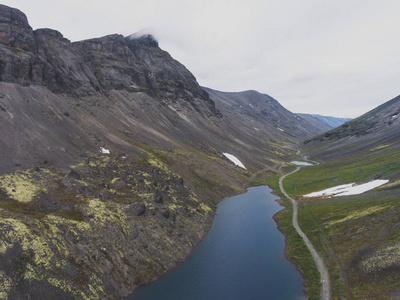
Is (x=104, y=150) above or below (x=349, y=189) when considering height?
above

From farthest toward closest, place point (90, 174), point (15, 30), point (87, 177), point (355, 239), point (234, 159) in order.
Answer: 1. point (234, 159)
2. point (15, 30)
3. point (90, 174)
4. point (87, 177)
5. point (355, 239)

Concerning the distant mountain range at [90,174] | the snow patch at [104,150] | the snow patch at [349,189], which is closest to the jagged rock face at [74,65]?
the distant mountain range at [90,174]

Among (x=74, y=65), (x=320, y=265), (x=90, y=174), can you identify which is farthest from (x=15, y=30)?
(x=320, y=265)

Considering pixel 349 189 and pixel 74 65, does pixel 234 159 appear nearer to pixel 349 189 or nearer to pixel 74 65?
pixel 349 189

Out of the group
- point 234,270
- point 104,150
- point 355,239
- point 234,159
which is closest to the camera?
point 234,270

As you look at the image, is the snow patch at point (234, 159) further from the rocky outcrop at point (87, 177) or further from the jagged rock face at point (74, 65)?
the jagged rock face at point (74, 65)

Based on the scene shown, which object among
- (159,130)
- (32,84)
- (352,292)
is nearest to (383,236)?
(352,292)

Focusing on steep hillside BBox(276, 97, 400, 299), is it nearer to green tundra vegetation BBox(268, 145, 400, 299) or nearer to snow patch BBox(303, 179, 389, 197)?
green tundra vegetation BBox(268, 145, 400, 299)
